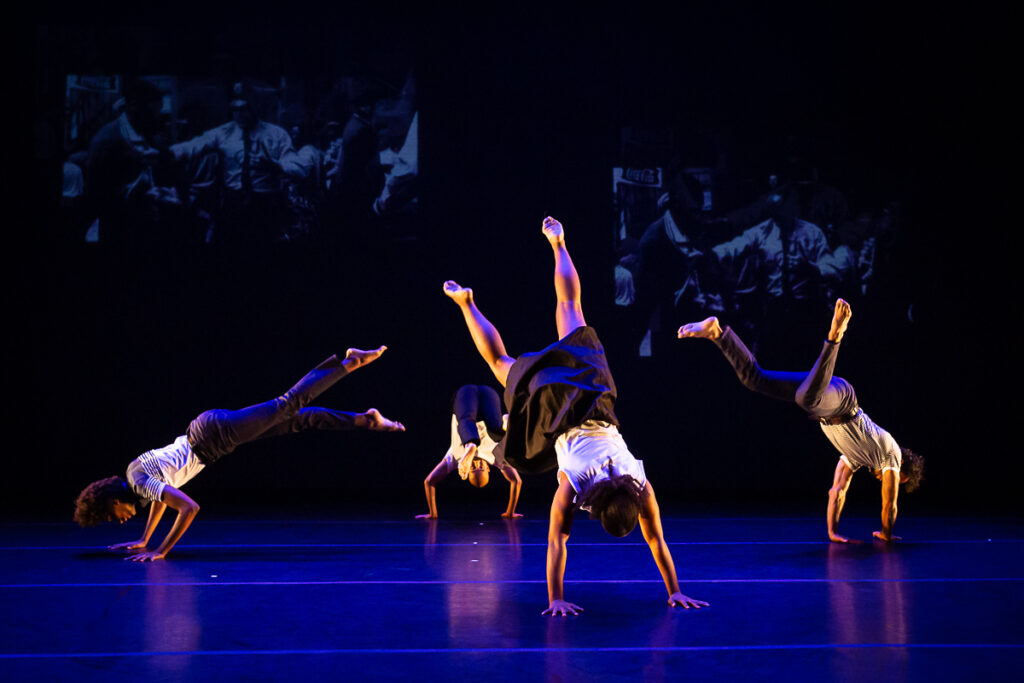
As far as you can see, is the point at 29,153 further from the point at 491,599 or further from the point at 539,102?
the point at 491,599

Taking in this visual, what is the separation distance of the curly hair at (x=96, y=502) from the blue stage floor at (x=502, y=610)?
0.23 metres

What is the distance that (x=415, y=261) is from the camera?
26.9ft

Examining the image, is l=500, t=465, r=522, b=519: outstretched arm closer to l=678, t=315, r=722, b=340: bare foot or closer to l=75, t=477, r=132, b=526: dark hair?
l=678, t=315, r=722, b=340: bare foot

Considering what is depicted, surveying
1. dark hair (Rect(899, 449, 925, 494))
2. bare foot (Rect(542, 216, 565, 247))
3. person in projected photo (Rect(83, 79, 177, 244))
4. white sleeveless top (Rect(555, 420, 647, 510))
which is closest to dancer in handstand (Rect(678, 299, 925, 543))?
dark hair (Rect(899, 449, 925, 494))

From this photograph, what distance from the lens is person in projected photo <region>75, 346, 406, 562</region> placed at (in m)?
5.32

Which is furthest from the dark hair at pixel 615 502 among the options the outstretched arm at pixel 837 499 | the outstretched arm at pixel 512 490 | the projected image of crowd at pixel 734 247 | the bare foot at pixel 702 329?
the projected image of crowd at pixel 734 247

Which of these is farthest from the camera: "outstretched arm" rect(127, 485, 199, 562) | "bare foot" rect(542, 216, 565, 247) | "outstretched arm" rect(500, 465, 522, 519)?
"outstretched arm" rect(500, 465, 522, 519)

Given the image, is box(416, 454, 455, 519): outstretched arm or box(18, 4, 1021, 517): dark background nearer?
box(416, 454, 455, 519): outstretched arm

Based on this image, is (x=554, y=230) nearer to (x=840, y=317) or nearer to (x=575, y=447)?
(x=575, y=447)

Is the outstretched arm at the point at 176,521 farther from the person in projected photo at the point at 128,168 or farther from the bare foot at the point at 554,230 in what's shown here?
the person in projected photo at the point at 128,168

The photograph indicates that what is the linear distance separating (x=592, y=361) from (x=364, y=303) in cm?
438

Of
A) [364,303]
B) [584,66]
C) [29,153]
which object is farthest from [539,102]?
[29,153]

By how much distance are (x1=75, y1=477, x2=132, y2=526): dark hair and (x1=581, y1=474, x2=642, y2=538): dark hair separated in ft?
10.1

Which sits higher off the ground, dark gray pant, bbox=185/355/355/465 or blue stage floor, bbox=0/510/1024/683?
dark gray pant, bbox=185/355/355/465
